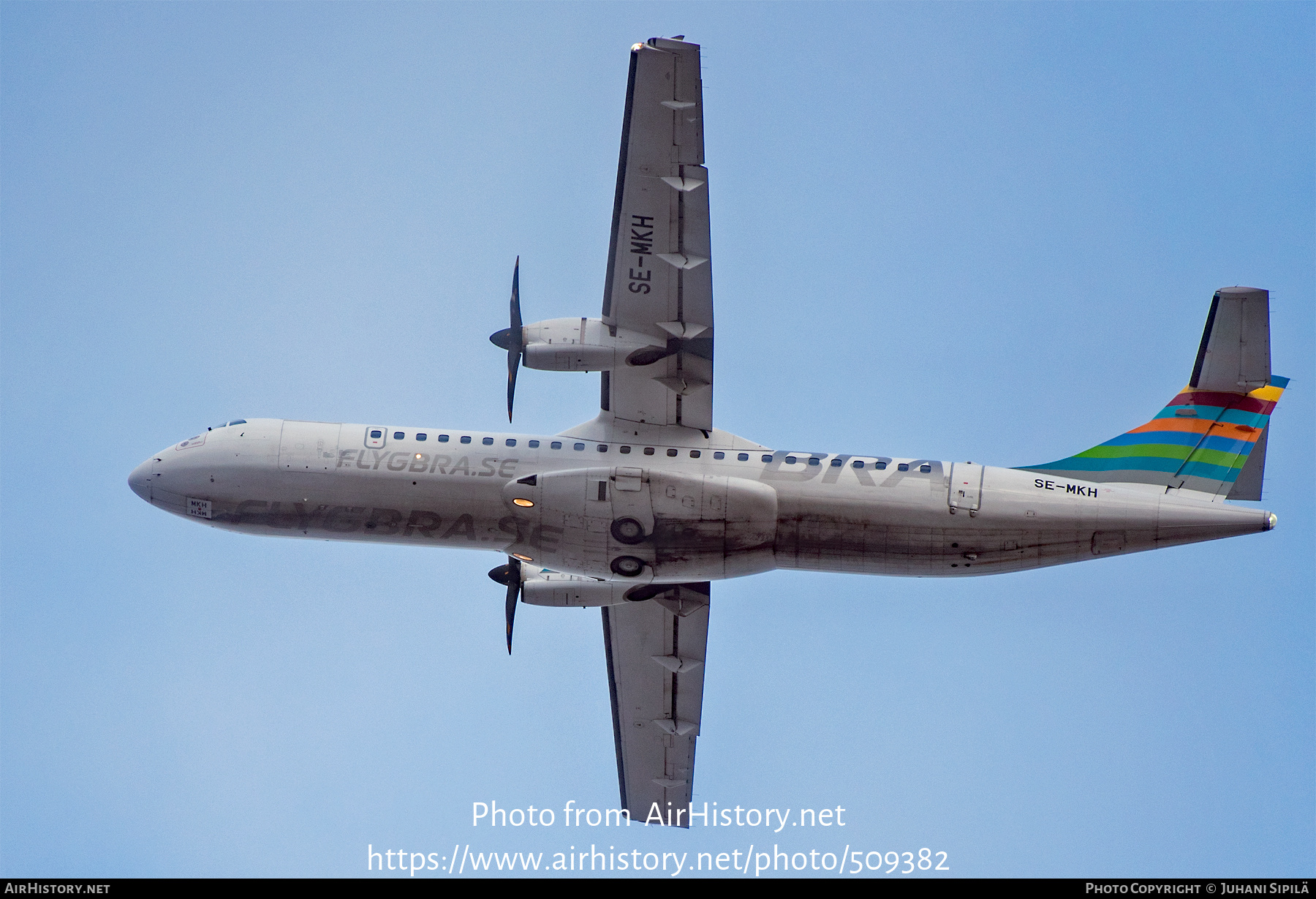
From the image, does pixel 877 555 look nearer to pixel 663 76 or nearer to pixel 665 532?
pixel 665 532

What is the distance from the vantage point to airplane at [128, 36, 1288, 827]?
23.4 metres

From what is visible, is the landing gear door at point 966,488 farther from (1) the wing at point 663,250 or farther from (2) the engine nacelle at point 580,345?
(2) the engine nacelle at point 580,345

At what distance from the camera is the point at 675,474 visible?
944 inches

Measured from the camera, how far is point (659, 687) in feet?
93.4

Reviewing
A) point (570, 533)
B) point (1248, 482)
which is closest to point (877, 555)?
point (570, 533)

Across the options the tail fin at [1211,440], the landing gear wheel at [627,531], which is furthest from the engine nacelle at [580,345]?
the tail fin at [1211,440]

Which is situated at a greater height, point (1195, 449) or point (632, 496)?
point (1195, 449)

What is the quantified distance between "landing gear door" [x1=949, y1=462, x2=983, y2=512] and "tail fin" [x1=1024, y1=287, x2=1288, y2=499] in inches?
52.2

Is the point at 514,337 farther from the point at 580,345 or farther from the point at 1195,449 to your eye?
the point at 1195,449

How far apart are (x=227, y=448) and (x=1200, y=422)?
58.5 feet

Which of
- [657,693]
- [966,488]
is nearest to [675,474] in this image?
[966,488]

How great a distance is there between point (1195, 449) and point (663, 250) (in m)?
10.3

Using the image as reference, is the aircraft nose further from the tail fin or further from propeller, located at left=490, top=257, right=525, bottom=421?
the tail fin
